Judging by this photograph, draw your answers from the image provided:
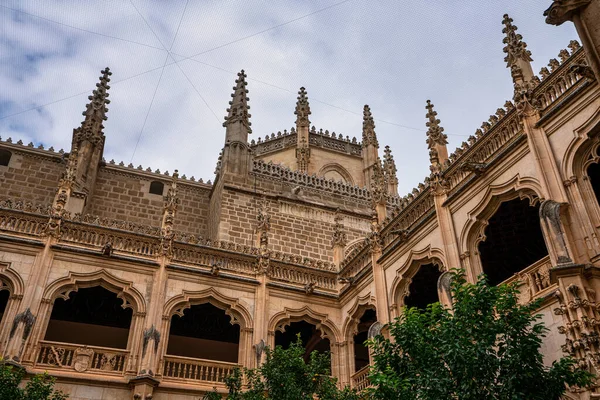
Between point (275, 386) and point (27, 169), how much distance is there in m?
19.7

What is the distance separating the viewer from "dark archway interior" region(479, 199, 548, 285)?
51.6 feet

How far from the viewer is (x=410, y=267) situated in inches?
665

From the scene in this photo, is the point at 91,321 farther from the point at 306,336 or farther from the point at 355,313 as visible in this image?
the point at 355,313

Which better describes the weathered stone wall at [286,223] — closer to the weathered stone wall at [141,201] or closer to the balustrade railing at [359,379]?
the weathered stone wall at [141,201]

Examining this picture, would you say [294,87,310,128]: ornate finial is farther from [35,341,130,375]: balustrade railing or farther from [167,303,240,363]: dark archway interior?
[35,341,130,375]: balustrade railing

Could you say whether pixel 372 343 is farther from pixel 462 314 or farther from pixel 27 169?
pixel 27 169

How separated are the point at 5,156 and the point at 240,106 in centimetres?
1135

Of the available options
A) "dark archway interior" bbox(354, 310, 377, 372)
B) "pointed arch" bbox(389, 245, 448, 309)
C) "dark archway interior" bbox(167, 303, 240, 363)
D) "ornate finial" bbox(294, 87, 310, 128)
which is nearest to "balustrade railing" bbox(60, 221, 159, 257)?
"dark archway interior" bbox(167, 303, 240, 363)

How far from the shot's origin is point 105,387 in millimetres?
15836

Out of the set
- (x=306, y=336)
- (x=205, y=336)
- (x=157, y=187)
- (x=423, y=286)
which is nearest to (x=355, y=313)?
(x=423, y=286)

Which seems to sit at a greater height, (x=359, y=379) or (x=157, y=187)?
(x=157, y=187)

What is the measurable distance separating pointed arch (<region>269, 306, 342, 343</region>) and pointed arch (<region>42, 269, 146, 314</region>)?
434 cm

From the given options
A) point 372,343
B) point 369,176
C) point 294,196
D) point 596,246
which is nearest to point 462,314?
point 372,343

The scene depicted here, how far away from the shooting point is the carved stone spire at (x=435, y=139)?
55.6 feet
